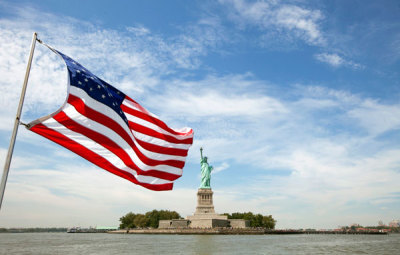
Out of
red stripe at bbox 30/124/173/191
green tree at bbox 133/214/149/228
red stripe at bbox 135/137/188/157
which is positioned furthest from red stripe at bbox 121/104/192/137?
green tree at bbox 133/214/149/228

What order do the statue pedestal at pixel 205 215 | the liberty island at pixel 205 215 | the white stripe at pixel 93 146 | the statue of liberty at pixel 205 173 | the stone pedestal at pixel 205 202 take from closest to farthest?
the white stripe at pixel 93 146 < the statue pedestal at pixel 205 215 < the liberty island at pixel 205 215 < the stone pedestal at pixel 205 202 < the statue of liberty at pixel 205 173

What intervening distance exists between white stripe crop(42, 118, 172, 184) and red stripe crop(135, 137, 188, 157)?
850mm

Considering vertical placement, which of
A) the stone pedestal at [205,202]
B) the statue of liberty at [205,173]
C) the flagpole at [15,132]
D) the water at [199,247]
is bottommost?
the water at [199,247]

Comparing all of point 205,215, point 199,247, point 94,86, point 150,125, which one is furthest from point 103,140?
point 205,215

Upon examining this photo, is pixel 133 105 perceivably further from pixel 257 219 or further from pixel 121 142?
pixel 257 219

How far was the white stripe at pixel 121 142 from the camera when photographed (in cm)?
820

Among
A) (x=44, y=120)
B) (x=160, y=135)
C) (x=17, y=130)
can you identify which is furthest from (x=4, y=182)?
(x=160, y=135)

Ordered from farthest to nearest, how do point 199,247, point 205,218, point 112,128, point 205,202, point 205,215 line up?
point 205,202, point 205,215, point 205,218, point 199,247, point 112,128

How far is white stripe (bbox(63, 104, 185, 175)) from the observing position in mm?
8203

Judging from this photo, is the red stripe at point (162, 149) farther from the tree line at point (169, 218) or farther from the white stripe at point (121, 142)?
the tree line at point (169, 218)

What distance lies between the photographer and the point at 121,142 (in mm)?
9156

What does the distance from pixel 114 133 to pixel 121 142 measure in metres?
0.33

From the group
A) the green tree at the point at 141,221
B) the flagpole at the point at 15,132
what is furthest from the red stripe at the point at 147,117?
the green tree at the point at 141,221

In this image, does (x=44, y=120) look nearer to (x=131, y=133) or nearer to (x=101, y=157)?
(x=101, y=157)
